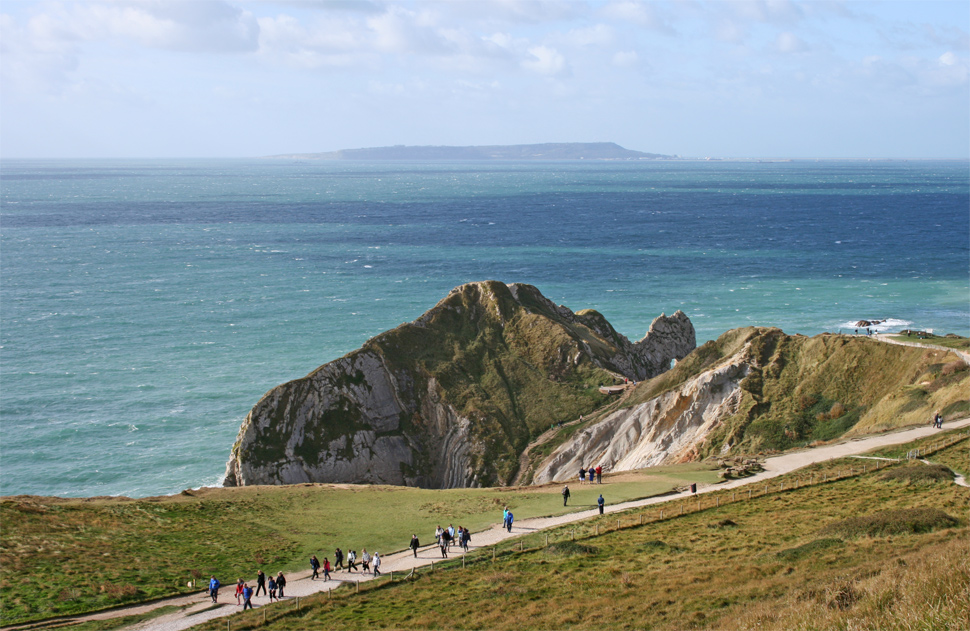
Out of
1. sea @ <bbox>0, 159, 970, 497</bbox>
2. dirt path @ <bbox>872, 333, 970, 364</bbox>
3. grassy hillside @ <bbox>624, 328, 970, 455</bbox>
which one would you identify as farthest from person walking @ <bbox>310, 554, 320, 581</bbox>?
dirt path @ <bbox>872, 333, 970, 364</bbox>

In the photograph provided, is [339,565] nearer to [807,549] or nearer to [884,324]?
[807,549]

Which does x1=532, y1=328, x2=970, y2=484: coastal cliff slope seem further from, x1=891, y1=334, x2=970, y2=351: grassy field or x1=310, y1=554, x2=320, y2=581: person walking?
x1=310, y1=554, x2=320, y2=581: person walking

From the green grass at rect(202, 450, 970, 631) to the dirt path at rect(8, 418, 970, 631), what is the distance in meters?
1.63

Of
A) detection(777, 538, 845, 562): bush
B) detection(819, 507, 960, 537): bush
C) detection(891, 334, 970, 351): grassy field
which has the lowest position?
detection(777, 538, 845, 562): bush

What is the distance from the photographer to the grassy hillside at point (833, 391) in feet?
185

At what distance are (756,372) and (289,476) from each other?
127 ft

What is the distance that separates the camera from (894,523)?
3509cm

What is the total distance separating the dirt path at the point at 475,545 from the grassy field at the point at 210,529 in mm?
1006

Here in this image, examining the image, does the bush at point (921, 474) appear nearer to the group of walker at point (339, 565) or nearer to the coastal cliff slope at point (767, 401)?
the coastal cliff slope at point (767, 401)

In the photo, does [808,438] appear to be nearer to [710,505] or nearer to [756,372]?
[756,372]

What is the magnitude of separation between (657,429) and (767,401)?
8842mm

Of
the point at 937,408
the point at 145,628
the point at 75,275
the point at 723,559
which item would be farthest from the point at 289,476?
the point at 75,275

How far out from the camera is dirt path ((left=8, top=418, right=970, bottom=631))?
108 feet

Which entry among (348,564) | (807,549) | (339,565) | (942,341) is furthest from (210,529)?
(942,341)
